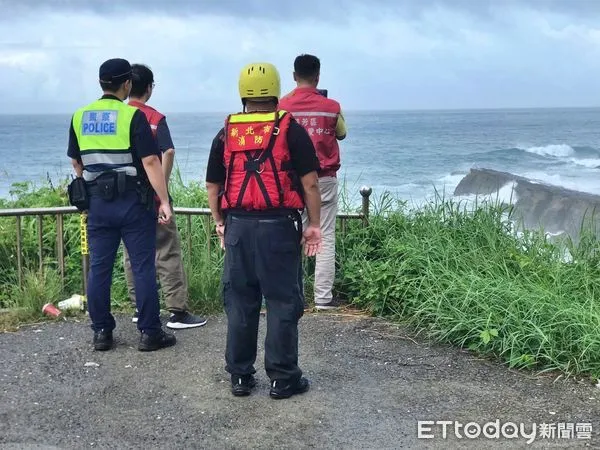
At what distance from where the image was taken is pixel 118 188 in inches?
194

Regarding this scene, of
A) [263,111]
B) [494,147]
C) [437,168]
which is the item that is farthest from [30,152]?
[263,111]

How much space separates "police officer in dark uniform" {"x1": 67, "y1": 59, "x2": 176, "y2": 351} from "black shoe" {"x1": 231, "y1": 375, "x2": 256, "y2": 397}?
1007mm

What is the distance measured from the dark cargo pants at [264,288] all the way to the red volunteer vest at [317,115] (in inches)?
77.4

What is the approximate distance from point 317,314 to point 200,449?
103 inches

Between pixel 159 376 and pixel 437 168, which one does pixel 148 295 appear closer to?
pixel 159 376

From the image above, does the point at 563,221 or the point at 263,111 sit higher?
the point at 263,111

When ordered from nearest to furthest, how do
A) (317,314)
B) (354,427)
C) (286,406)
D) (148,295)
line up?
(354,427) → (286,406) → (148,295) → (317,314)

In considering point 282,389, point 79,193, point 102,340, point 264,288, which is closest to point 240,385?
point 282,389

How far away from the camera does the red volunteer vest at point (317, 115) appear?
240 inches

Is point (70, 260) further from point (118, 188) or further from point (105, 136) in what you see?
point (105, 136)

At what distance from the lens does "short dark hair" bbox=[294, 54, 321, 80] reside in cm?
609

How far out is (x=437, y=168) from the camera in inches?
1342

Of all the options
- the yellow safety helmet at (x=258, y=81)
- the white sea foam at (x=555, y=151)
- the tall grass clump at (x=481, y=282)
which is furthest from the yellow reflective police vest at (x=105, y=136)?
the white sea foam at (x=555, y=151)

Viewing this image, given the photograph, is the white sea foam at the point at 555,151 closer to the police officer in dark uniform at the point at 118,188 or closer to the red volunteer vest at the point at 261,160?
the police officer in dark uniform at the point at 118,188
